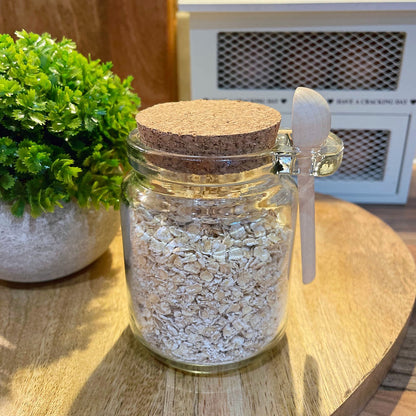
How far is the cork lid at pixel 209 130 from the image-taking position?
16.8 inches

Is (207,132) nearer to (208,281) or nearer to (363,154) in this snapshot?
(208,281)

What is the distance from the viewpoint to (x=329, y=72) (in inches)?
33.2

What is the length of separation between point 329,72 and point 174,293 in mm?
552

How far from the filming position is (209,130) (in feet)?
1.43

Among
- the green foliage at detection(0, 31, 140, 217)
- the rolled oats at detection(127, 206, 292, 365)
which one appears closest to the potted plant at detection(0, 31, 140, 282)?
the green foliage at detection(0, 31, 140, 217)

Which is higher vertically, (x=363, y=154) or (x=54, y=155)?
(x=54, y=155)

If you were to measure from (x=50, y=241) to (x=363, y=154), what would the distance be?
604 mm

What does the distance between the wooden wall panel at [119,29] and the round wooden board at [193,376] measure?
393 mm

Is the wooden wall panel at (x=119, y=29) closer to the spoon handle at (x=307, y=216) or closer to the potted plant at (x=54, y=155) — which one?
the potted plant at (x=54, y=155)

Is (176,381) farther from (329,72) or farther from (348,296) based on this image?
(329,72)

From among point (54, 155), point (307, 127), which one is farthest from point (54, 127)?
point (307, 127)

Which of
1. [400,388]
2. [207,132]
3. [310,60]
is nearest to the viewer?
[207,132]

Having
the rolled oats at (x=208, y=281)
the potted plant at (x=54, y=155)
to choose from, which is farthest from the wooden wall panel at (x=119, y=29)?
the rolled oats at (x=208, y=281)

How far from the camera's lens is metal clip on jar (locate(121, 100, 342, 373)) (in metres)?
0.44
